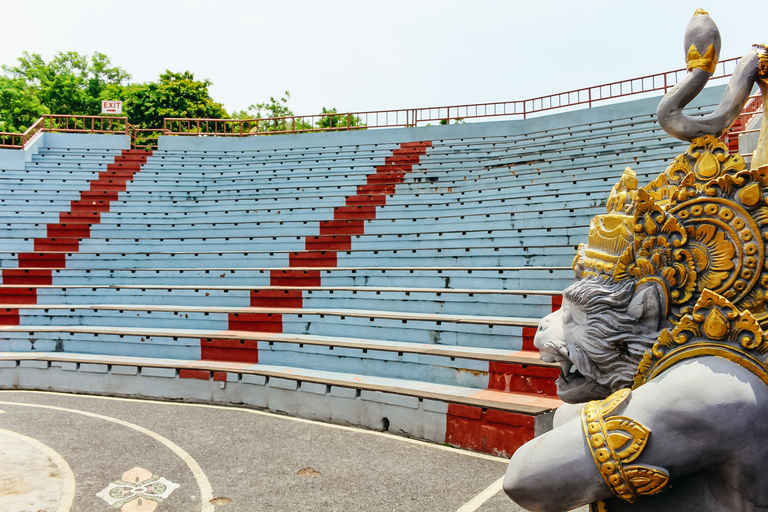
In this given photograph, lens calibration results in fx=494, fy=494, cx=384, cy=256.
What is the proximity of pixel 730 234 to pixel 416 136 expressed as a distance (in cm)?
1439

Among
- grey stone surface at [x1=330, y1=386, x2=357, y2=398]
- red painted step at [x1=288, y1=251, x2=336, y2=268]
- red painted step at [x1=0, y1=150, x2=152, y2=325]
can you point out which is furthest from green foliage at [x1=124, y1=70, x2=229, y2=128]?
grey stone surface at [x1=330, y1=386, x2=357, y2=398]

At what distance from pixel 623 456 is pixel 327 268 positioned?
685cm

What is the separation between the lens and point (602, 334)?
55.5 inches

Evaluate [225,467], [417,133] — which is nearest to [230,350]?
[225,467]

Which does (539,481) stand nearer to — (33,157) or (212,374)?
(212,374)

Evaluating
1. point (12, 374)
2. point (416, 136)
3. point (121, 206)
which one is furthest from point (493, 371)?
point (416, 136)

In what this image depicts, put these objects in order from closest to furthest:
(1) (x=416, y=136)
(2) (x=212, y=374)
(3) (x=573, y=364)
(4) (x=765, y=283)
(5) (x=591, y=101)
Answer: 1. (4) (x=765, y=283)
2. (3) (x=573, y=364)
3. (2) (x=212, y=374)
4. (5) (x=591, y=101)
5. (1) (x=416, y=136)

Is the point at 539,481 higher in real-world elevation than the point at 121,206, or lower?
lower

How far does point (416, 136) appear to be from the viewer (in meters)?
15.2

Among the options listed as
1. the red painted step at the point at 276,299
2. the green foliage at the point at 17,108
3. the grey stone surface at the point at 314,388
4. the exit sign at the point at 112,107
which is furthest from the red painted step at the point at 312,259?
the green foliage at the point at 17,108

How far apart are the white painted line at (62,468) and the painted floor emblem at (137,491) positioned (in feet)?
0.62

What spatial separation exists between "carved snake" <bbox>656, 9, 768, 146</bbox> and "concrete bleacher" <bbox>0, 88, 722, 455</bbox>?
275cm

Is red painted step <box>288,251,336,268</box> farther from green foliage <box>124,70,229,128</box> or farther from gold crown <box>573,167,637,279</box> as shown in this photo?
green foliage <box>124,70,229,128</box>

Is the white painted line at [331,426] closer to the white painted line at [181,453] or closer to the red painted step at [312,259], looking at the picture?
the white painted line at [181,453]
